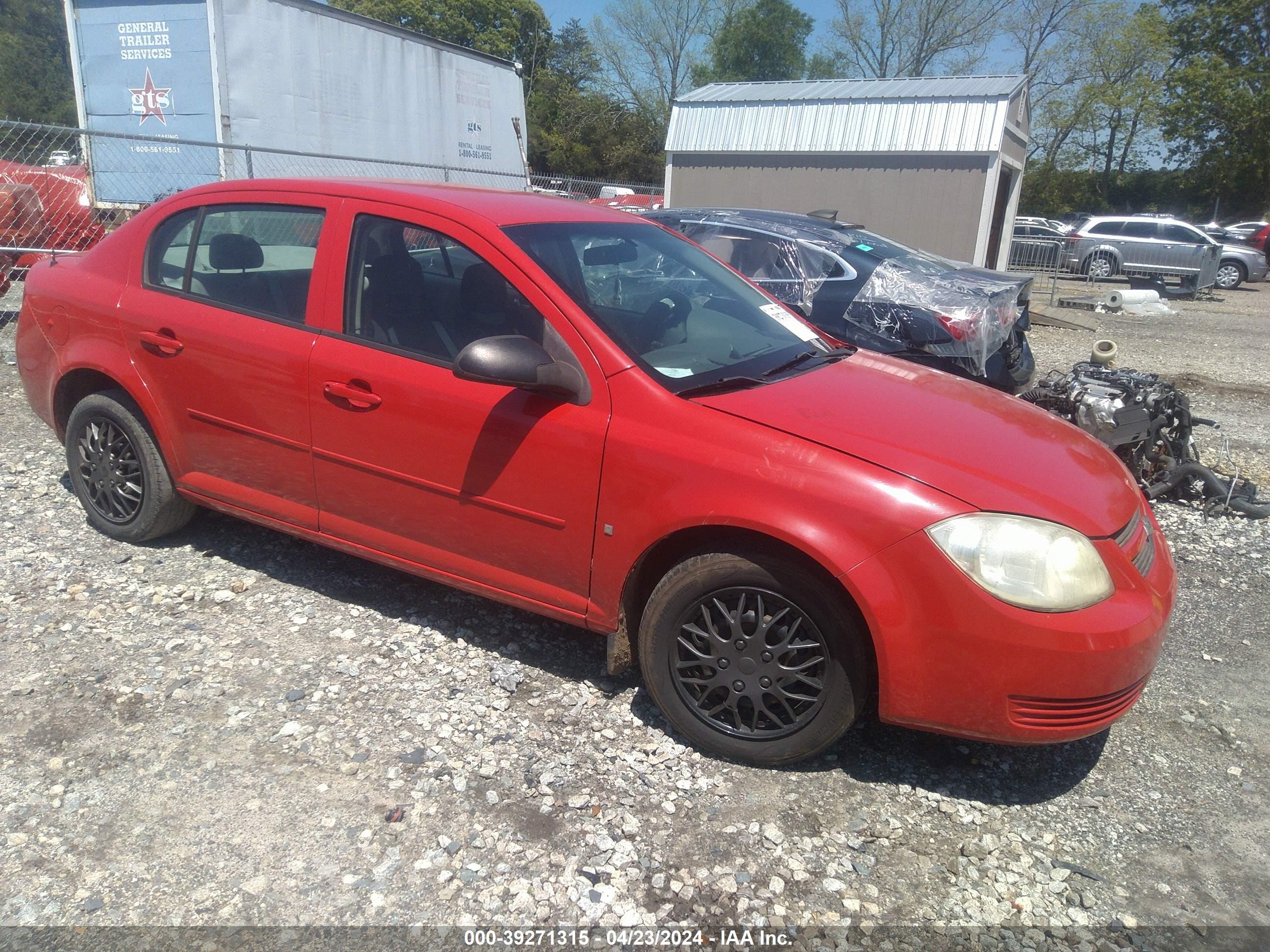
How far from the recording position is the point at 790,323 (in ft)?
12.7

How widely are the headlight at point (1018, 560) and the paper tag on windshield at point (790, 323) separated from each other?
1404 millimetres

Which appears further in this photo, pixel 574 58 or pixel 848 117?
pixel 574 58

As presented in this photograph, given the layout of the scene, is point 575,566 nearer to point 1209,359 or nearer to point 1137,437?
point 1137,437

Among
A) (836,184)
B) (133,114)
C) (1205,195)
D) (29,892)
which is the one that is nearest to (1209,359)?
(836,184)

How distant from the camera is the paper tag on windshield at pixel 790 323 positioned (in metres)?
3.83

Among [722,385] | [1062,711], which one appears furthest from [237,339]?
[1062,711]

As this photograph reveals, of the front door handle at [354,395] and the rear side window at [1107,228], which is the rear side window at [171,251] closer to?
the front door handle at [354,395]

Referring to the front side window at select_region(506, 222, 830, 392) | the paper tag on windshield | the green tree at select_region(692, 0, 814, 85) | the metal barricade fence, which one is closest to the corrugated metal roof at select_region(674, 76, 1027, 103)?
the metal barricade fence

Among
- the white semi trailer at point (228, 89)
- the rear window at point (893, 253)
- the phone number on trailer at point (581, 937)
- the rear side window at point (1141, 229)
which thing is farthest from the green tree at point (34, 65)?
the phone number on trailer at point (581, 937)

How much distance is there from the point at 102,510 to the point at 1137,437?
5749 millimetres

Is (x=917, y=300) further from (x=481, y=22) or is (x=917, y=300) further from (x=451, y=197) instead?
(x=481, y=22)

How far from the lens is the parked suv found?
69.9 ft

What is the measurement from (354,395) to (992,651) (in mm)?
2350

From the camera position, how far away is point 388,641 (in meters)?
3.70
